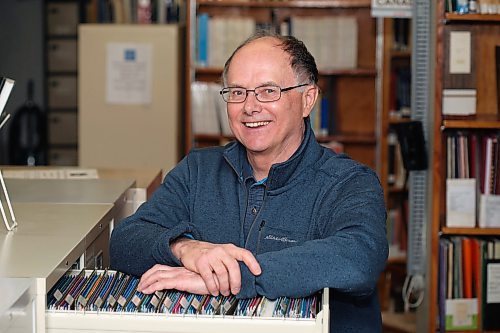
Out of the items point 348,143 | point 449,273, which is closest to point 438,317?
point 449,273

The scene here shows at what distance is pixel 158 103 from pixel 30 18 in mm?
2825

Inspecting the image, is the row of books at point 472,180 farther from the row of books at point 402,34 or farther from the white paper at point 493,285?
the row of books at point 402,34

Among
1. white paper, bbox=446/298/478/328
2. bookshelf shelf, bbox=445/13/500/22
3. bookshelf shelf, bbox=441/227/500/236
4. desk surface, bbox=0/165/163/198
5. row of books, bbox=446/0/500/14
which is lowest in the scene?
white paper, bbox=446/298/478/328

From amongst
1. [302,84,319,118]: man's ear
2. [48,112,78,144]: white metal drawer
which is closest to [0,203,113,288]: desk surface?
[302,84,319,118]: man's ear

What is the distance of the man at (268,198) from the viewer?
72.9 inches

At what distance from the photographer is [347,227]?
6.10ft

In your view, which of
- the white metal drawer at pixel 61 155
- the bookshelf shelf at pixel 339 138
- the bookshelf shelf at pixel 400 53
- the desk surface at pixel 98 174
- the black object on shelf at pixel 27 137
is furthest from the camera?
the white metal drawer at pixel 61 155

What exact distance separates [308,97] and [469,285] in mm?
1446

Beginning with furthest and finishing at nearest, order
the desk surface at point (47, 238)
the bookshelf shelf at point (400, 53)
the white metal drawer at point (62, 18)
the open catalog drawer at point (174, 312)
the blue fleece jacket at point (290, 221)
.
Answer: the white metal drawer at point (62, 18) < the bookshelf shelf at point (400, 53) < the blue fleece jacket at point (290, 221) < the desk surface at point (47, 238) < the open catalog drawer at point (174, 312)

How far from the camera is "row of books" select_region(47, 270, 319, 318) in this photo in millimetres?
1580

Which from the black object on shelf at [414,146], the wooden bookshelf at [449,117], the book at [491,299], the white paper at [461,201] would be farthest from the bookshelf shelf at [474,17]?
the book at [491,299]

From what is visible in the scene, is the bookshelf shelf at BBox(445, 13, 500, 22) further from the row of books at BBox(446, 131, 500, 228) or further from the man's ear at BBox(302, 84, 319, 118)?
the man's ear at BBox(302, 84, 319, 118)

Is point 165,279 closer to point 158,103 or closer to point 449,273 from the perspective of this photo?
point 449,273

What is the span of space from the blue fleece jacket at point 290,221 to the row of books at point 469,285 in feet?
4.18
